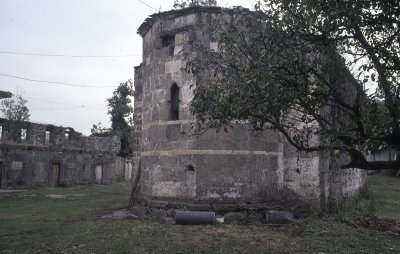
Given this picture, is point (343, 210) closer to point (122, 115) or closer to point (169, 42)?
point (169, 42)

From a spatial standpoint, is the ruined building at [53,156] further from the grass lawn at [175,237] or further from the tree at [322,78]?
the tree at [322,78]

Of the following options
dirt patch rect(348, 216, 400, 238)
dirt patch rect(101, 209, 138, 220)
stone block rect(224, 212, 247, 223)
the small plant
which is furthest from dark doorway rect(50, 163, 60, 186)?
dirt patch rect(348, 216, 400, 238)

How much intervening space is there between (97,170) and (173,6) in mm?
19791

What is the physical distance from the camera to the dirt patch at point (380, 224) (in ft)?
28.4

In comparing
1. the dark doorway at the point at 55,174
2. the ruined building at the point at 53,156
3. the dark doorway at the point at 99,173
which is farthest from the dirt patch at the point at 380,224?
the dark doorway at the point at 99,173

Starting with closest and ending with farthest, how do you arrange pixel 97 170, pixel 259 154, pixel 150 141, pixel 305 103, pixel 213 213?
pixel 305 103 → pixel 213 213 → pixel 259 154 → pixel 150 141 → pixel 97 170

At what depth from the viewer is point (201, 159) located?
10312mm

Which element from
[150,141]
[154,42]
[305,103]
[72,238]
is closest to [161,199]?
[150,141]

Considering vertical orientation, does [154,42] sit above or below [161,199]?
above

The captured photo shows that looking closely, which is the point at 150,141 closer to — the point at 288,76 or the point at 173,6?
the point at 173,6

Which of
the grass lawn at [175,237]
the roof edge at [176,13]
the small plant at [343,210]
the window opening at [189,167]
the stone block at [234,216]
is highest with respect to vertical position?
the roof edge at [176,13]

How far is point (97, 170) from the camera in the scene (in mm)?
28328

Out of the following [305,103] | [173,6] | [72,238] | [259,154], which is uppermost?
[173,6]

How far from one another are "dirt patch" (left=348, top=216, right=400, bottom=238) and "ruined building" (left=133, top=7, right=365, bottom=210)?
1236 millimetres
